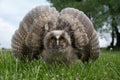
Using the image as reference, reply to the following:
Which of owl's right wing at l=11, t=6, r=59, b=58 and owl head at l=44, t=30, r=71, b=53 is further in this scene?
owl's right wing at l=11, t=6, r=59, b=58

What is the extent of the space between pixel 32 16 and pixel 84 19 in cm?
84

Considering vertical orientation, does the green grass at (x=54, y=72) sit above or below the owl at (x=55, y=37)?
below

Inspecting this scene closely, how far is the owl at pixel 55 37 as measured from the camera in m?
5.70

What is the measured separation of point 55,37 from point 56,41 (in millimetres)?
64

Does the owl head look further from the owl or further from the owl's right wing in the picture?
the owl's right wing

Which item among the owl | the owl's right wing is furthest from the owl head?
the owl's right wing

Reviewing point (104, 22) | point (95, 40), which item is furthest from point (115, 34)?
point (95, 40)

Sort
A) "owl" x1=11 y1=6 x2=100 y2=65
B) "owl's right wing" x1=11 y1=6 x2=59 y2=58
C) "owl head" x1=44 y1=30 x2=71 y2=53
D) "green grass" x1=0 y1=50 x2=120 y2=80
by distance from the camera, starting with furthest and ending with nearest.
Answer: "owl's right wing" x1=11 y1=6 x2=59 y2=58
"owl" x1=11 y1=6 x2=100 y2=65
"owl head" x1=44 y1=30 x2=71 y2=53
"green grass" x1=0 y1=50 x2=120 y2=80

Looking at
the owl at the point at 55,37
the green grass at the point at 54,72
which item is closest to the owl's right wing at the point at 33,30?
the owl at the point at 55,37

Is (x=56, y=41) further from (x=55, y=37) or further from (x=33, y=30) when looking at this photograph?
(x=33, y=30)

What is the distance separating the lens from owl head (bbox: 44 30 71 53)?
18.2 ft

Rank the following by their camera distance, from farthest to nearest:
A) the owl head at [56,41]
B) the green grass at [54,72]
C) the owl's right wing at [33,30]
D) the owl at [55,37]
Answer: the owl's right wing at [33,30], the owl at [55,37], the owl head at [56,41], the green grass at [54,72]

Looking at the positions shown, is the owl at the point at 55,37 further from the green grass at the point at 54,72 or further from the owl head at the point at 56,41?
the green grass at the point at 54,72

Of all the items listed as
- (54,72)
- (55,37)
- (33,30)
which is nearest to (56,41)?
(55,37)
